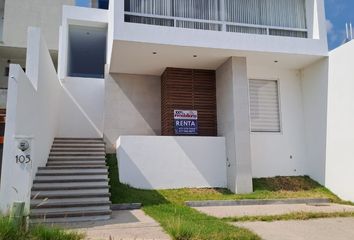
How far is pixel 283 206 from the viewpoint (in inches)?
379

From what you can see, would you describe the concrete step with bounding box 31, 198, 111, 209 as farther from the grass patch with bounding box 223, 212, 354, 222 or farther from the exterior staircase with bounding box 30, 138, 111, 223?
the grass patch with bounding box 223, 212, 354, 222

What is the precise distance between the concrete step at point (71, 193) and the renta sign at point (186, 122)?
186 inches

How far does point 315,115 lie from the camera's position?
12.4m

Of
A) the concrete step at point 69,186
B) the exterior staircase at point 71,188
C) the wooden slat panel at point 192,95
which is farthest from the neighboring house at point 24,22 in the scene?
the concrete step at point 69,186

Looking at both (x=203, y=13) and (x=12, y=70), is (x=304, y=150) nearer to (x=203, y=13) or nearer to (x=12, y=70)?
(x=203, y=13)

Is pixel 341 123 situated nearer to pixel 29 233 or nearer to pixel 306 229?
pixel 306 229

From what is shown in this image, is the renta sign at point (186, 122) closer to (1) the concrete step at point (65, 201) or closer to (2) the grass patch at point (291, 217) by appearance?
(1) the concrete step at point (65, 201)

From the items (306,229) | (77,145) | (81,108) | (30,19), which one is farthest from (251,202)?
(30,19)

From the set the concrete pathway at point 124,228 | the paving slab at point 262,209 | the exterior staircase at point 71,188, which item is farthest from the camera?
the paving slab at point 262,209

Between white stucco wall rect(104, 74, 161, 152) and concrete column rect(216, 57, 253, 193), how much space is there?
10.4 ft

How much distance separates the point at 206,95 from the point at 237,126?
242 cm

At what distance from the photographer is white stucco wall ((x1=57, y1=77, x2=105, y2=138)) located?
47.3 feet

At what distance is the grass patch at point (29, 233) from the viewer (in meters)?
5.01

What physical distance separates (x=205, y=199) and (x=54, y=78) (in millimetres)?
6554
